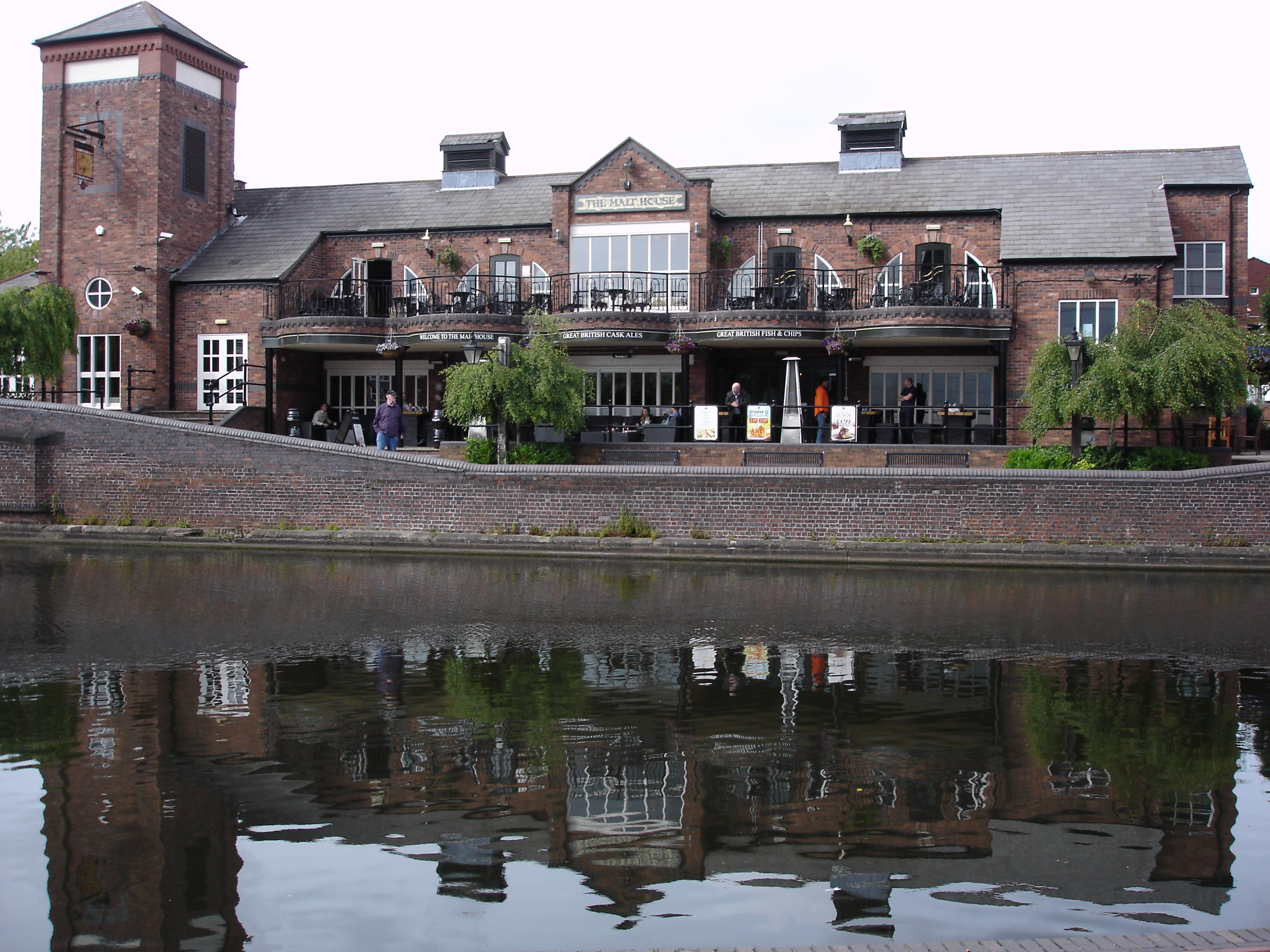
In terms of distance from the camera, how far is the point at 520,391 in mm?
21141

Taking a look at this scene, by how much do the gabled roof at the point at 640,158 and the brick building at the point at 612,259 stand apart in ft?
0.16

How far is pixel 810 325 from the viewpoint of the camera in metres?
24.9

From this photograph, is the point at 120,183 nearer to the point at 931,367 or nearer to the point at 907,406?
the point at 907,406

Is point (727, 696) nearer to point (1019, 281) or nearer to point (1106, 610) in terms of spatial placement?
point (1106, 610)

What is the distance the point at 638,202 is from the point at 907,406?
918 cm

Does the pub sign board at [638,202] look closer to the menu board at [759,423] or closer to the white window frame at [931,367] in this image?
the white window frame at [931,367]

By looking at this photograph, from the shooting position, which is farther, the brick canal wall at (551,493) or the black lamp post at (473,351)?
the black lamp post at (473,351)

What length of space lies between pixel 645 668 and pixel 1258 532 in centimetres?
1295

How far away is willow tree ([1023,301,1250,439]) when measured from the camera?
1841 cm

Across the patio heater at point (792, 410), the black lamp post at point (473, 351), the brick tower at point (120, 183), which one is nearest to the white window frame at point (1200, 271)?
the patio heater at point (792, 410)

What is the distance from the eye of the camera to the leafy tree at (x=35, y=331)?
25.3 metres

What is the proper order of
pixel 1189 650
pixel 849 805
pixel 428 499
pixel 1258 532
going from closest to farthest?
pixel 849 805 → pixel 1189 650 → pixel 1258 532 → pixel 428 499

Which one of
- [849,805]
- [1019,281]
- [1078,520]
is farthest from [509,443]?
[849,805]

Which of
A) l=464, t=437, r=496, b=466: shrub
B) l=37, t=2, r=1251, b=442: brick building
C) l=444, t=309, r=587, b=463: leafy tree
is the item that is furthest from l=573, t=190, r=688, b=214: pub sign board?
l=464, t=437, r=496, b=466: shrub
